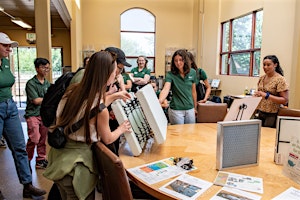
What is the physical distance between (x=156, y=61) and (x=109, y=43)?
159 cm

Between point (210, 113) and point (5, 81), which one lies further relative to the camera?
point (210, 113)

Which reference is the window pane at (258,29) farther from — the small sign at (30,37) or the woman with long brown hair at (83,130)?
the small sign at (30,37)

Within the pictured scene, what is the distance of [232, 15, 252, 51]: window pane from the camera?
6.01 metres

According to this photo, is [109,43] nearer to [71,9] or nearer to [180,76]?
[71,9]

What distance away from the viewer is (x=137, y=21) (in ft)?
28.2

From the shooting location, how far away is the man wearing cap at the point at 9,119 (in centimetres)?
227

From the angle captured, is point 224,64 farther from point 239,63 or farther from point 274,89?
point 274,89

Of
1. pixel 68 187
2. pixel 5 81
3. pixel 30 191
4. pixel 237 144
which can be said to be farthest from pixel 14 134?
pixel 237 144

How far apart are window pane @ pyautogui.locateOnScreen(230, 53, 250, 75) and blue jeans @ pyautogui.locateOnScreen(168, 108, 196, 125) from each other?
146 inches

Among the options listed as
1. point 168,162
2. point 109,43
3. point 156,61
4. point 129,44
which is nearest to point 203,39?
point 156,61

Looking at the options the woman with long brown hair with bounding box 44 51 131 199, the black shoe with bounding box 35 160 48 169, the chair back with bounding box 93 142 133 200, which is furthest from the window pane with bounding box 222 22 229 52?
the chair back with bounding box 93 142 133 200

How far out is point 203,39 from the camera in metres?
8.04

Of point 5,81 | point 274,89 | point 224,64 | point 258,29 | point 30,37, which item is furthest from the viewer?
point 30,37

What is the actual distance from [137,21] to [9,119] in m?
6.82
